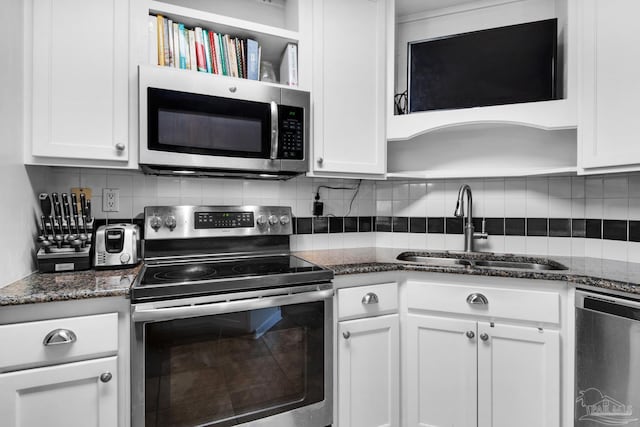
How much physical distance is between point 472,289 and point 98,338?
1513 mm

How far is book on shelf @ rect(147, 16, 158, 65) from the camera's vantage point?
4.90ft

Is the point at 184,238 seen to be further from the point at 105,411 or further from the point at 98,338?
the point at 105,411

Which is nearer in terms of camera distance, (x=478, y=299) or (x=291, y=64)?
(x=478, y=299)

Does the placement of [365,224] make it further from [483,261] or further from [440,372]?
[440,372]

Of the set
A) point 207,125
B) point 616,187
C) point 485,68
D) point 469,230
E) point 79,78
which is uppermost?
point 485,68

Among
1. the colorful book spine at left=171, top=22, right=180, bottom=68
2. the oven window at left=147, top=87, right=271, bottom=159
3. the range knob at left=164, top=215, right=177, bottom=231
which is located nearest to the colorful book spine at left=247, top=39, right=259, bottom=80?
the oven window at left=147, top=87, right=271, bottom=159

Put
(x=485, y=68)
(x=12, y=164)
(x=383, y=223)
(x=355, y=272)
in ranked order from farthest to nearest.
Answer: (x=383, y=223) → (x=485, y=68) → (x=355, y=272) → (x=12, y=164)

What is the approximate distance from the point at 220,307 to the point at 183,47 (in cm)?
122

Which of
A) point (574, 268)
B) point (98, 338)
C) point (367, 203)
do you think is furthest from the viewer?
point (367, 203)

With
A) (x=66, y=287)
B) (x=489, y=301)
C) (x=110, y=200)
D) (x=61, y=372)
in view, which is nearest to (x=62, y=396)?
(x=61, y=372)

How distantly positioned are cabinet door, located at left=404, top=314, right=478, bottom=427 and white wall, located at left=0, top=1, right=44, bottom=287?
65.2 inches

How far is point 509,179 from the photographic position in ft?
6.64

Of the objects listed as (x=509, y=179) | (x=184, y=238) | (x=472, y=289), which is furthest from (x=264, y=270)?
(x=509, y=179)

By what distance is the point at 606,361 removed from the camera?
126 cm
